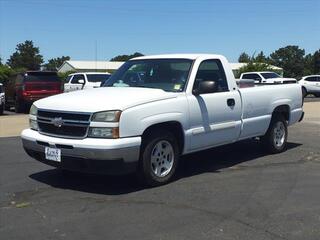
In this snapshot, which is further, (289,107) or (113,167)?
(289,107)

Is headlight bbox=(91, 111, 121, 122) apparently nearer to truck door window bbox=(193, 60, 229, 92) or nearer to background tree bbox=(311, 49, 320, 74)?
truck door window bbox=(193, 60, 229, 92)

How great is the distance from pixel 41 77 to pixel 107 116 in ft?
58.6

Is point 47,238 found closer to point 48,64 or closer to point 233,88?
point 233,88

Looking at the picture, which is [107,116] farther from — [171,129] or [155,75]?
[155,75]

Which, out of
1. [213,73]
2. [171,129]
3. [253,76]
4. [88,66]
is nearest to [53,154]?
[171,129]

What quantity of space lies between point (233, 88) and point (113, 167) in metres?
2.95

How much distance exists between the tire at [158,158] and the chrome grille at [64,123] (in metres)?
0.84

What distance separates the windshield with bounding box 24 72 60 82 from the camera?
23453 mm

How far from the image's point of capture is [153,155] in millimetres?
7109

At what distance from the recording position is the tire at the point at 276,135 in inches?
386

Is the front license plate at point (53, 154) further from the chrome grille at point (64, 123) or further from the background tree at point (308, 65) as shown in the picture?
the background tree at point (308, 65)

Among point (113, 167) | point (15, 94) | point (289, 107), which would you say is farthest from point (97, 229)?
point (15, 94)

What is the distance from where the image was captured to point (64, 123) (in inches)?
268

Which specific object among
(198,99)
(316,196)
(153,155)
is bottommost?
(316,196)
